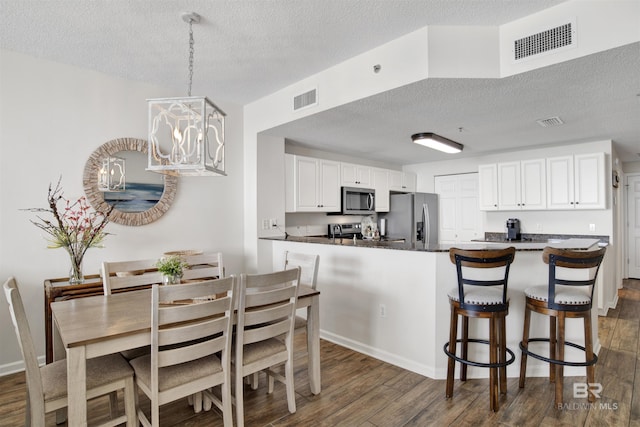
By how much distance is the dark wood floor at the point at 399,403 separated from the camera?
6.89 ft

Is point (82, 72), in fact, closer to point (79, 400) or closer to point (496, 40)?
point (79, 400)

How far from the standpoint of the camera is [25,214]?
2.79 m

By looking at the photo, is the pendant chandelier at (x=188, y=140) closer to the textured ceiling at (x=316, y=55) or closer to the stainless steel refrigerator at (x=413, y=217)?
the textured ceiling at (x=316, y=55)

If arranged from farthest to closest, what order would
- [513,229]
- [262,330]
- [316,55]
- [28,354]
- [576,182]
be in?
[513,229], [576,182], [316,55], [262,330], [28,354]

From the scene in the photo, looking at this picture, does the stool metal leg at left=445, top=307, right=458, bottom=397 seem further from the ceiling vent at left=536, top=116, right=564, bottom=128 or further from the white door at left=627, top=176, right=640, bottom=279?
the white door at left=627, top=176, right=640, bottom=279

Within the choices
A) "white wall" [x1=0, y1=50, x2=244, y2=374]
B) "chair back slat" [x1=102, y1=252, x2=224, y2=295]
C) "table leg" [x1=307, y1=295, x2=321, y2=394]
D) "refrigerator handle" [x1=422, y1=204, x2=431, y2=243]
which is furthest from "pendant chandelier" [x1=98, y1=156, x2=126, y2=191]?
"refrigerator handle" [x1=422, y1=204, x2=431, y2=243]

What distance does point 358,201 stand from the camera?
5.32 metres

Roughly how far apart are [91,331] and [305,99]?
2580 mm

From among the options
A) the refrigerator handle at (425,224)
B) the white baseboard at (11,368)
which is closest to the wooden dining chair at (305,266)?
the white baseboard at (11,368)

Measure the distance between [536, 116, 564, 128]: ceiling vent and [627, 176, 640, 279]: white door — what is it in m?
4.14

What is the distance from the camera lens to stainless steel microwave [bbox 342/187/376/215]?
5.09 meters

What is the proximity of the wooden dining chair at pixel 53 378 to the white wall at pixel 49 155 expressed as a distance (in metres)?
1.42
